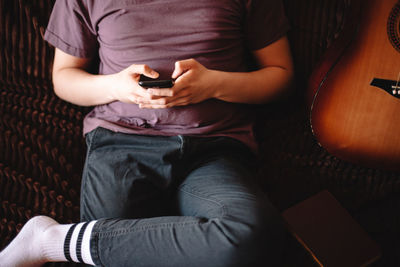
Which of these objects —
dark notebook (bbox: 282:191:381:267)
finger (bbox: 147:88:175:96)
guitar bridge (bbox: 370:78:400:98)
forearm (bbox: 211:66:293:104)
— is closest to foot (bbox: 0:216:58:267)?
finger (bbox: 147:88:175:96)

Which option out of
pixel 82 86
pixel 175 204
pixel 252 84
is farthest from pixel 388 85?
pixel 82 86

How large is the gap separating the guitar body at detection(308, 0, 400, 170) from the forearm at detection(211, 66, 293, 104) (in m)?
0.10

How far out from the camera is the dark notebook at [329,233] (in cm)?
87

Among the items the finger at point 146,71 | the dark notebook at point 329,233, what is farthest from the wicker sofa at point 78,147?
the finger at point 146,71

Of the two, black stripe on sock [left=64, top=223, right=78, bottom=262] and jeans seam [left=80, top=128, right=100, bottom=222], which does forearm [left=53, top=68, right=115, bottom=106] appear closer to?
jeans seam [left=80, top=128, right=100, bottom=222]

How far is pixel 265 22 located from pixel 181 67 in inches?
11.8

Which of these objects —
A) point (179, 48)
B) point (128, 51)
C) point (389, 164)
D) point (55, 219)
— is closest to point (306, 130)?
point (389, 164)

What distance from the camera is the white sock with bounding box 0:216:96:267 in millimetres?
728

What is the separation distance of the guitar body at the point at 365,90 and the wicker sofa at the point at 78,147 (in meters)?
0.08

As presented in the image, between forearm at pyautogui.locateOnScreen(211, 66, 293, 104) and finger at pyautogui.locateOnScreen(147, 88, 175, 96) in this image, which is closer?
finger at pyautogui.locateOnScreen(147, 88, 175, 96)

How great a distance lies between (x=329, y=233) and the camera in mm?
912

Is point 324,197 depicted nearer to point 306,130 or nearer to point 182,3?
point 306,130

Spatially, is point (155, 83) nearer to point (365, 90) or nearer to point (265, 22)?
point (265, 22)

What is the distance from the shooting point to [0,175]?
32.9 inches
